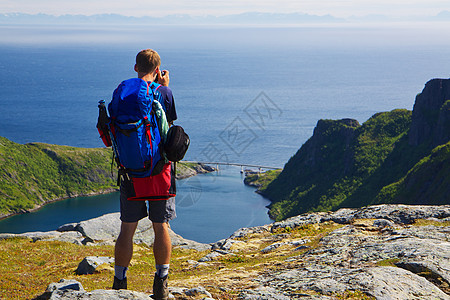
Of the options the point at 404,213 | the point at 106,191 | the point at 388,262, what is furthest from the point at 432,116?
the point at 388,262

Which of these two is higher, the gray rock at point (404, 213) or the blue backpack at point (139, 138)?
the blue backpack at point (139, 138)

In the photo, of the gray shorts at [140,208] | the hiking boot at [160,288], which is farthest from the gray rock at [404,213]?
the gray shorts at [140,208]

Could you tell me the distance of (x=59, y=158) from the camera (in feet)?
611

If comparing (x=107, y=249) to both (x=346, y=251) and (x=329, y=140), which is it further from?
(x=329, y=140)

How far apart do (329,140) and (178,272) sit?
157m

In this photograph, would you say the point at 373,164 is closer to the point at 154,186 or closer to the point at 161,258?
the point at 161,258

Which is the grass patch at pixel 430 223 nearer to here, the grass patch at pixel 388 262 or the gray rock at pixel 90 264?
the grass patch at pixel 388 262

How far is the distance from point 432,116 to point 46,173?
131073mm

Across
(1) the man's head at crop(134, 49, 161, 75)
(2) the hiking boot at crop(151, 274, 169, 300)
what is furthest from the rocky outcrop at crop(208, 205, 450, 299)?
(1) the man's head at crop(134, 49, 161, 75)

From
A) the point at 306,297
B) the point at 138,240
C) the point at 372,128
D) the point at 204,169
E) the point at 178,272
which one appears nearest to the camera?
the point at 306,297

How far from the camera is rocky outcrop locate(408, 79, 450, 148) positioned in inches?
4638

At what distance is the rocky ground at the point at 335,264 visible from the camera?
9.80 meters

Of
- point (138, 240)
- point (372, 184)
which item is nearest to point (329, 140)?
point (372, 184)

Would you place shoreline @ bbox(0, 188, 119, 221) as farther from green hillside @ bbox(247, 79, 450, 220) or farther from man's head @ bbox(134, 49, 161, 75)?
man's head @ bbox(134, 49, 161, 75)
